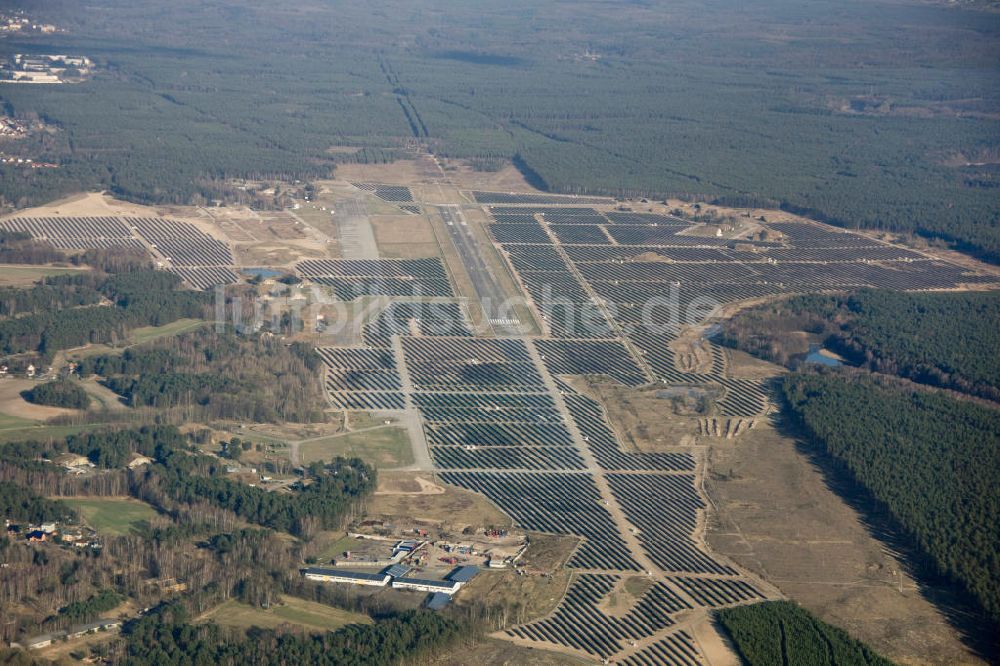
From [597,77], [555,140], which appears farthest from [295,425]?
[597,77]

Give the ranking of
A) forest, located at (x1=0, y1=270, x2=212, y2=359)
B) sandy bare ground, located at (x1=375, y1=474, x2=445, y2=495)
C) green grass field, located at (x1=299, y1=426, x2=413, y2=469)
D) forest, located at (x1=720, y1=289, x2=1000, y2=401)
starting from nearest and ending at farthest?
sandy bare ground, located at (x1=375, y1=474, x2=445, y2=495) < green grass field, located at (x1=299, y1=426, x2=413, y2=469) < forest, located at (x1=0, y1=270, x2=212, y2=359) < forest, located at (x1=720, y1=289, x2=1000, y2=401)

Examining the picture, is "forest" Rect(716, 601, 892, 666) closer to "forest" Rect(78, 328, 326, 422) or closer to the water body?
"forest" Rect(78, 328, 326, 422)

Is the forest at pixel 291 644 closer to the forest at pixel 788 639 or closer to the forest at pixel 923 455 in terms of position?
the forest at pixel 788 639

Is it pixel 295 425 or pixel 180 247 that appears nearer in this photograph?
pixel 295 425

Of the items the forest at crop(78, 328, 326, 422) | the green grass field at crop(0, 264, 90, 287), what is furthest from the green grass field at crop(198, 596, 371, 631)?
the green grass field at crop(0, 264, 90, 287)

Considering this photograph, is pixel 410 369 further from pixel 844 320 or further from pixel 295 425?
pixel 844 320

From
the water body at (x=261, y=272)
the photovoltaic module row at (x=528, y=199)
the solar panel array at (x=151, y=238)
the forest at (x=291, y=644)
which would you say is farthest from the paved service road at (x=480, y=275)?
the forest at (x=291, y=644)
